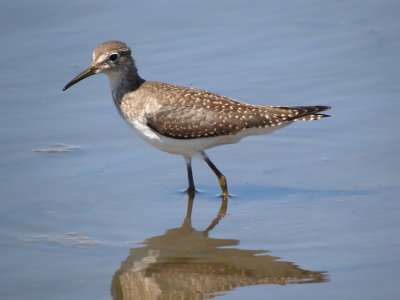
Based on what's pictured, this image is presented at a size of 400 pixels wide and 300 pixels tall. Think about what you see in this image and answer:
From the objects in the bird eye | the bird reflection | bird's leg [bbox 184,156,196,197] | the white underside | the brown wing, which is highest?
the bird eye

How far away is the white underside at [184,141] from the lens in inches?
415

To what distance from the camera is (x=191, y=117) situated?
1061cm

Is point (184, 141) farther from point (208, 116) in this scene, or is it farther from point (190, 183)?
point (190, 183)

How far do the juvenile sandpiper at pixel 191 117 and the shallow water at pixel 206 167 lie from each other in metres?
0.65

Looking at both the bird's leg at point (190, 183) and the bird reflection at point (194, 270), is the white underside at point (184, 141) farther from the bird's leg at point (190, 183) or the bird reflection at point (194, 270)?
the bird reflection at point (194, 270)

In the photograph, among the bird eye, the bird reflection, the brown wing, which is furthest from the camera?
the bird eye

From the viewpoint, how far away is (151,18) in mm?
15461

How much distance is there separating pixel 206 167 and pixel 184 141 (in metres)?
1.20

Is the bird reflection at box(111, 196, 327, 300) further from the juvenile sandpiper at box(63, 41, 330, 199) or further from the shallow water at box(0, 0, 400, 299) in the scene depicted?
the juvenile sandpiper at box(63, 41, 330, 199)

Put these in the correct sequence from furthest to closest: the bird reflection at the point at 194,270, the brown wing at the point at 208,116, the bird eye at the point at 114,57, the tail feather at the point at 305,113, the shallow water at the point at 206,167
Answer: the bird eye at the point at 114,57, the tail feather at the point at 305,113, the brown wing at the point at 208,116, the shallow water at the point at 206,167, the bird reflection at the point at 194,270

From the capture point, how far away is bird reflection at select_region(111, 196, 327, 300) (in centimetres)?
787

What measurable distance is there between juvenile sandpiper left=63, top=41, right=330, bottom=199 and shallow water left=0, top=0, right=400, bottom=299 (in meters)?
0.65

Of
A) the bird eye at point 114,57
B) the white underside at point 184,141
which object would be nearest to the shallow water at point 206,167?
the white underside at point 184,141

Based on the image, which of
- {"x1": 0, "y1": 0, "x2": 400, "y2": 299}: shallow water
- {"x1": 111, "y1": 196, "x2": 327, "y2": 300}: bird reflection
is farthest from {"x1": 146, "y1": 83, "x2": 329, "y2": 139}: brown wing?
{"x1": 111, "y1": 196, "x2": 327, "y2": 300}: bird reflection
